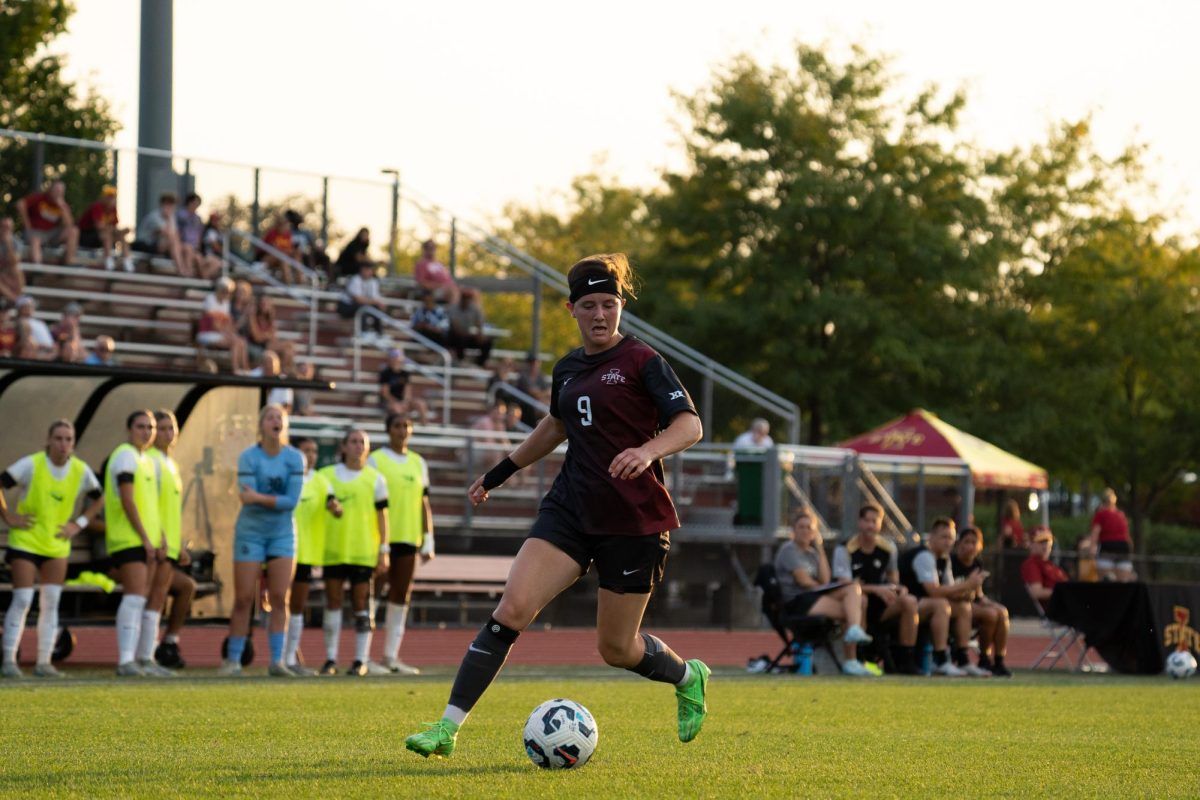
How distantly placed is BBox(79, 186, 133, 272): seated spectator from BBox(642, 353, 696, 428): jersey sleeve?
2033cm

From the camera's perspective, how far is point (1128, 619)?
2080 cm

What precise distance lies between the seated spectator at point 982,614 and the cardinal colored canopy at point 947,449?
11.0 meters

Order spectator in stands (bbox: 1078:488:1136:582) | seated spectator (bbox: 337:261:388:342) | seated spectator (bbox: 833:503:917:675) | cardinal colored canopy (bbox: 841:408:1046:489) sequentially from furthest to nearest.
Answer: cardinal colored canopy (bbox: 841:408:1046:489), seated spectator (bbox: 337:261:388:342), spectator in stands (bbox: 1078:488:1136:582), seated spectator (bbox: 833:503:917:675)

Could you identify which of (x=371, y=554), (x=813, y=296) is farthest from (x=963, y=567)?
(x=813, y=296)

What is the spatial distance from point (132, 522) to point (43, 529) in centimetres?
68

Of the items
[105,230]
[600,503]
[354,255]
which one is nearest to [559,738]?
[600,503]

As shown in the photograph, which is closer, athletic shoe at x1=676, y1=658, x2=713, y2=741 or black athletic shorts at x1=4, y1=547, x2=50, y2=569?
athletic shoe at x1=676, y1=658, x2=713, y2=741

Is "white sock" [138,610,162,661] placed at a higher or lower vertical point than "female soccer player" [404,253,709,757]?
lower

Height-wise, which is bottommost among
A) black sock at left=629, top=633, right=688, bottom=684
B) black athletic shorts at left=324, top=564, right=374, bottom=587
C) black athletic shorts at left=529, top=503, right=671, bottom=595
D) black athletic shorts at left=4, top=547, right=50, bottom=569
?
black athletic shorts at left=324, top=564, right=374, bottom=587

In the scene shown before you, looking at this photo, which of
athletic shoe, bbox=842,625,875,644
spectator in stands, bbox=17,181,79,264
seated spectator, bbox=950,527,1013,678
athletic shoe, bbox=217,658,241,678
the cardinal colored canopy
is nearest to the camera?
athletic shoe, bbox=217,658,241,678

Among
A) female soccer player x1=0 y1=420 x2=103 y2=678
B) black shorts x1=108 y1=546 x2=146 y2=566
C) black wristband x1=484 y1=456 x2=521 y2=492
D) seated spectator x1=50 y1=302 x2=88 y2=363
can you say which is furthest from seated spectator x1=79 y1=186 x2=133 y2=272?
black wristband x1=484 y1=456 x2=521 y2=492

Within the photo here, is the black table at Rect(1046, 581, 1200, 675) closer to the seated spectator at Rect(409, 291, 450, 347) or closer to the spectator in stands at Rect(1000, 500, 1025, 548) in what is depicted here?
the spectator in stands at Rect(1000, 500, 1025, 548)

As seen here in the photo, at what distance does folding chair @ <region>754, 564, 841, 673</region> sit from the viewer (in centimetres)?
1886

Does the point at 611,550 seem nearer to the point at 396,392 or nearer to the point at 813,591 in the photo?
the point at 813,591
